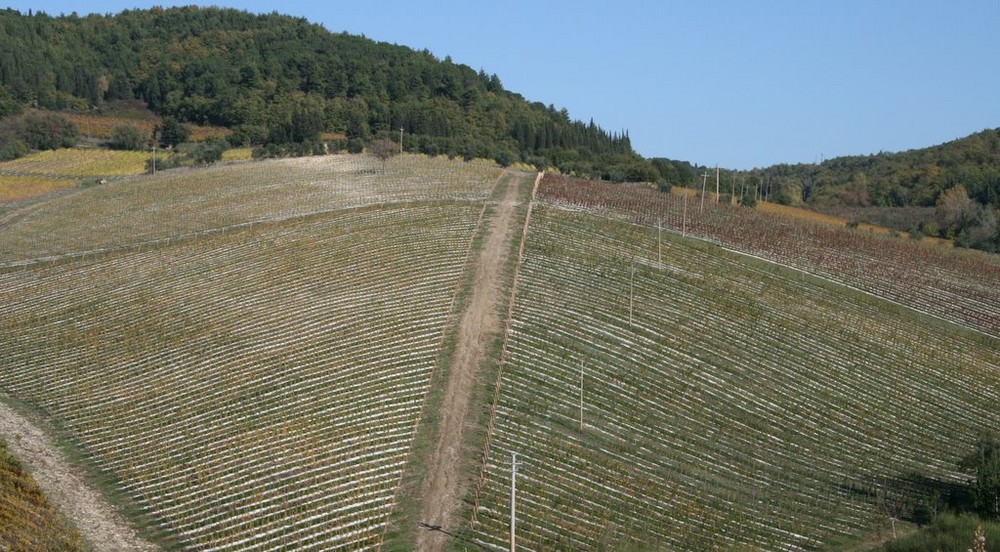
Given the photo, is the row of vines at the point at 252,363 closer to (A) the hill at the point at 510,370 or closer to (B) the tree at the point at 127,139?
(A) the hill at the point at 510,370

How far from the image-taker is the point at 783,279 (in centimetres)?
5716

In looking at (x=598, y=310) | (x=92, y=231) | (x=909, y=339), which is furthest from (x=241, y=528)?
(x=92, y=231)

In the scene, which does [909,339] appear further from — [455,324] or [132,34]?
[132,34]

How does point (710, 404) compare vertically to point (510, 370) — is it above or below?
below

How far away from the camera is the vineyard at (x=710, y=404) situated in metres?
31.5

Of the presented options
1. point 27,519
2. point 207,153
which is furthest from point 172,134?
point 27,519

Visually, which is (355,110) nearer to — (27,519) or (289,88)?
(289,88)

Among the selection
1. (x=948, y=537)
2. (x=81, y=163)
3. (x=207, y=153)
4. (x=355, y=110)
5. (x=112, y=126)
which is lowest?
(x=948, y=537)

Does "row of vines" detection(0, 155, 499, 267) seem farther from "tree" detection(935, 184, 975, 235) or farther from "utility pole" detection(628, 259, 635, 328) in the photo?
"tree" detection(935, 184, 975, 235)

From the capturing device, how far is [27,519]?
2814 centimetres

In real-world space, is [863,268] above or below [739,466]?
above

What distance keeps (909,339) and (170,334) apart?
3558 cm

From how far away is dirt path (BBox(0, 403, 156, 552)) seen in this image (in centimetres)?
2864

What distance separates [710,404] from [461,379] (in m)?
10.0
